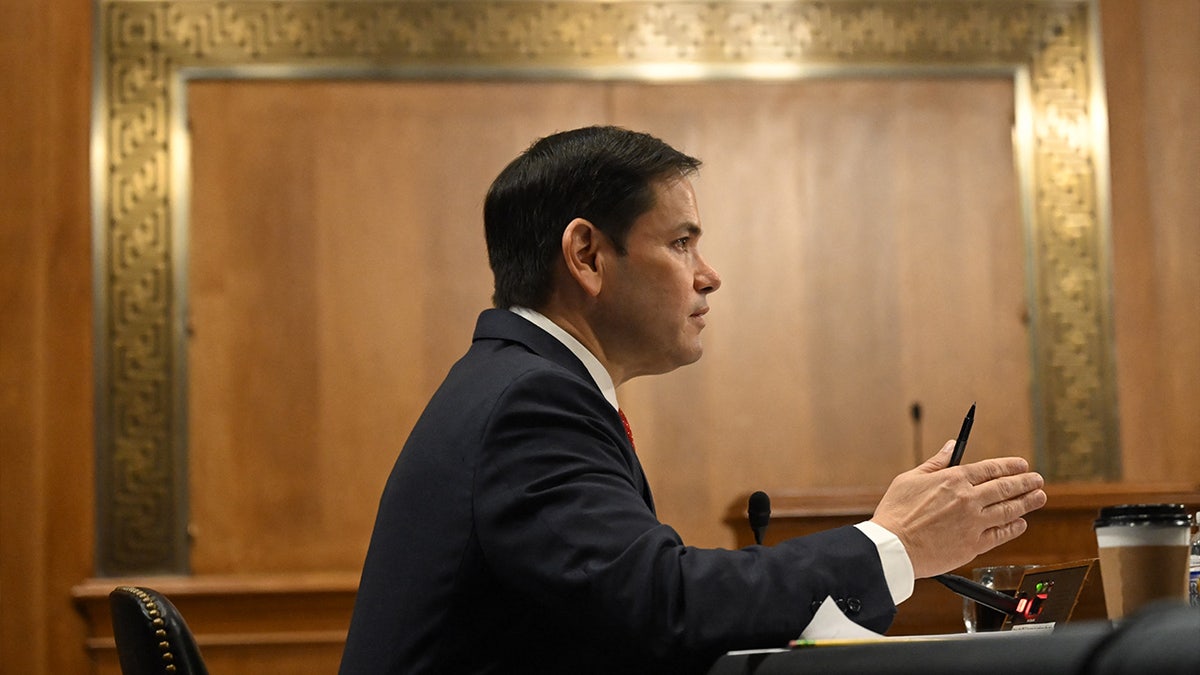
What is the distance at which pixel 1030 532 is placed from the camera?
10.4ft

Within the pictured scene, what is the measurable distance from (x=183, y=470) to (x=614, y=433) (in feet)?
12.1

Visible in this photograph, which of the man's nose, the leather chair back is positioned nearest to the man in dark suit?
the man's nose

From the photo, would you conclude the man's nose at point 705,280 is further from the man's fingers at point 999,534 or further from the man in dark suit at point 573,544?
the man's fingers at point 999,534

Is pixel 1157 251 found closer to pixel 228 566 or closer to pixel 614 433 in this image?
pixel 228 566

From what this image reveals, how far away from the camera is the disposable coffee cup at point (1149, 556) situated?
143 cm

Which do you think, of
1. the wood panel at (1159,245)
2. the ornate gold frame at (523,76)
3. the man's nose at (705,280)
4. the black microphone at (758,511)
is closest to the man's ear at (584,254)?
the man's nose at (705,280)

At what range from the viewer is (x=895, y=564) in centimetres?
149

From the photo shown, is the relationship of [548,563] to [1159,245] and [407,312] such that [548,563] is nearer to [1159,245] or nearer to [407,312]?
[407,312]

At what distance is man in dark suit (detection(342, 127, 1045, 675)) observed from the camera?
1.39m

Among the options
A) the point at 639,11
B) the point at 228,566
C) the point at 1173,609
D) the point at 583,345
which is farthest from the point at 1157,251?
the point at 1173,609

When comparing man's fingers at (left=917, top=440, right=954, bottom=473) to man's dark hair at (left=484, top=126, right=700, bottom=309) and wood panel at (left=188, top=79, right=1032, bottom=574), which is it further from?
wood panel at (left=188, top=79, right=1032, bottom=574)

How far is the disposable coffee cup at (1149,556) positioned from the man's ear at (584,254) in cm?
75

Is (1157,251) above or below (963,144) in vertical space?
below

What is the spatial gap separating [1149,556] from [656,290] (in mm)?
754
